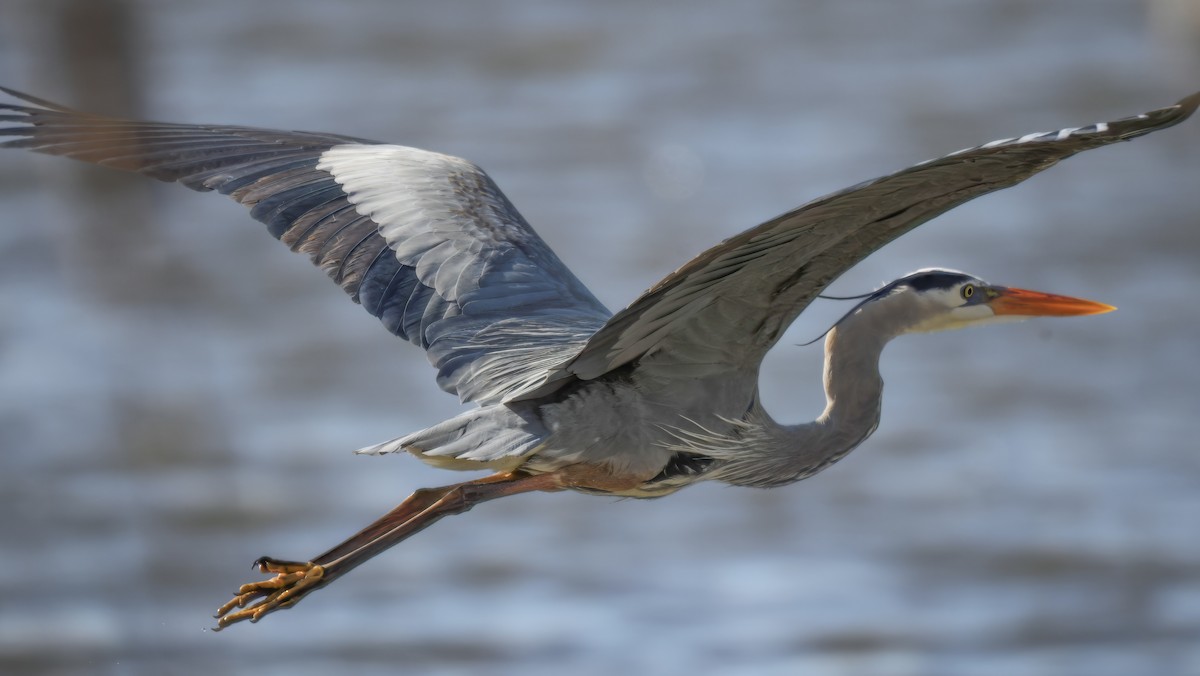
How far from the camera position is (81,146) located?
5594 millimetres

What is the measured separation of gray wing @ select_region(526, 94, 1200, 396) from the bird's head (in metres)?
0.64

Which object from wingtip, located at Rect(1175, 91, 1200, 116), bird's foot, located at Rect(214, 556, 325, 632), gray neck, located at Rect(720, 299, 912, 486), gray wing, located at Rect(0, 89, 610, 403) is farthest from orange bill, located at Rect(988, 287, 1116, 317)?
bird's foot, located at Rect(214, 556, 325, 632)

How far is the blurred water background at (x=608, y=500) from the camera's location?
12.1 metres

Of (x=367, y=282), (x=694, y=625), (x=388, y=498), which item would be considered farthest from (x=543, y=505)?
(x=367, y=282)

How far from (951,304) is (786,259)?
1.22m

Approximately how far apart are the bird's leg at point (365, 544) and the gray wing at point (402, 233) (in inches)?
10.5

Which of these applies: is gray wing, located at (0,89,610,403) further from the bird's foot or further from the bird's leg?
the bird's foot

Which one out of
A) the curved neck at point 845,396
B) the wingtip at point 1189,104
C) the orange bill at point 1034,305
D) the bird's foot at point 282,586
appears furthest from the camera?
the orange bill at point 1034,305

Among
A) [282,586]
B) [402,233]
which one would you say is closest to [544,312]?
[402,233]

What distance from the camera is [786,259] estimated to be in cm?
469

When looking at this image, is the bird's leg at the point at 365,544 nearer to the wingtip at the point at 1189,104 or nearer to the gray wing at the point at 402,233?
the gray wing at the point at 402,233

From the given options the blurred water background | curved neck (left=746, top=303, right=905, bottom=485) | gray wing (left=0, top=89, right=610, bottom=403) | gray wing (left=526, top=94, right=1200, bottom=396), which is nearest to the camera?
gray wing (left=526, top=94, right=1200, bottom=396)

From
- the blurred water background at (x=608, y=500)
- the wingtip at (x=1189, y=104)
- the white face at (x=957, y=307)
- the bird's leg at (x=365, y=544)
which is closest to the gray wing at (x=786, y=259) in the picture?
the wingtip at (x=1189, y=104)

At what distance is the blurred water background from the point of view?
1212 cm
